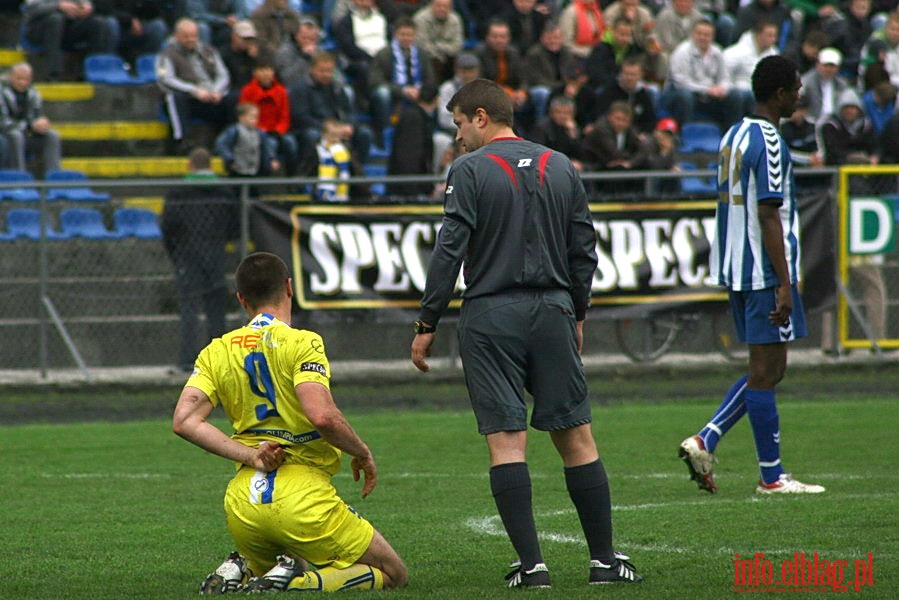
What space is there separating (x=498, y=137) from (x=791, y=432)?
6199 mm

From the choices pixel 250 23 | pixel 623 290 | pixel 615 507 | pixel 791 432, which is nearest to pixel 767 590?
pixel 615 507

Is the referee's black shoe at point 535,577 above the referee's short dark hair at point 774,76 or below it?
below

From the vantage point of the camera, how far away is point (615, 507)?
8219 millimetres

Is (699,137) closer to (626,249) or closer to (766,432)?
(626,249)

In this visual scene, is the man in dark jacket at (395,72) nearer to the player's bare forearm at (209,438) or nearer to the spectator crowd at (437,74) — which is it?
the spectator crowd at (437,74)

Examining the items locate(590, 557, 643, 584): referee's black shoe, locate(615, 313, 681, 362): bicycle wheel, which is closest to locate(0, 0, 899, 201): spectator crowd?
locate(615, 313, 681, 362): bicycle wheel

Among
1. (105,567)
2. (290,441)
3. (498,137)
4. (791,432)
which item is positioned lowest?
(791,432)

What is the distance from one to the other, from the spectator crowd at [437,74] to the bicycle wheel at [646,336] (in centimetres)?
206

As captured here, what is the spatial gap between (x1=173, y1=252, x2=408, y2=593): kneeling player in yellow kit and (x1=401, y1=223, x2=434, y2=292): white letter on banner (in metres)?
9.29

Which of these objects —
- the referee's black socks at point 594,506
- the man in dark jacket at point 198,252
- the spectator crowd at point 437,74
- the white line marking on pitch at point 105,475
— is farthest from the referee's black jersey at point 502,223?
the spectator crowd at point 437,74

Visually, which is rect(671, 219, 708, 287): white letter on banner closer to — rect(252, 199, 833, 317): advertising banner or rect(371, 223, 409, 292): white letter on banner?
rect(252, 199, 833, 317): advertising banner

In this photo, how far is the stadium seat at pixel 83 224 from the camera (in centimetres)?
1518

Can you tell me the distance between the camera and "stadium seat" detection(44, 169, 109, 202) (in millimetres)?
15273

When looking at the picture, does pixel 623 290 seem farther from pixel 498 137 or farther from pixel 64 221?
pixel 498 137
